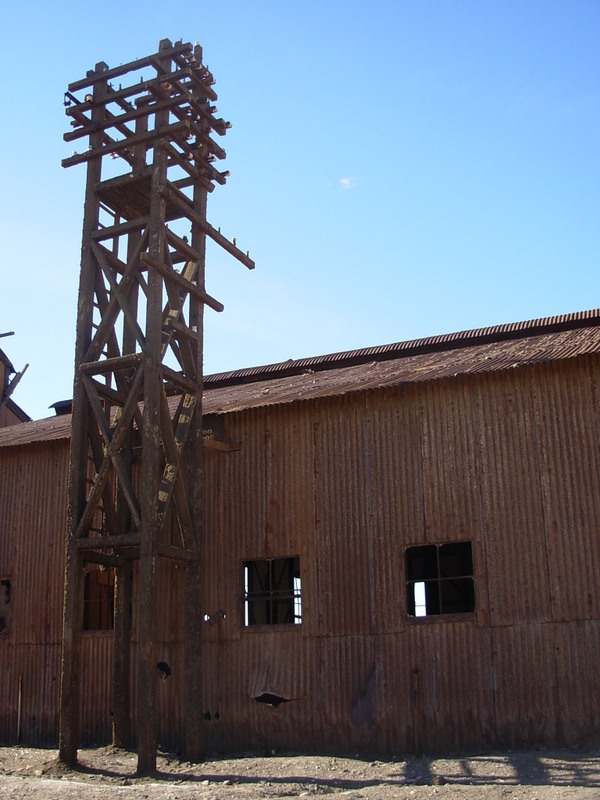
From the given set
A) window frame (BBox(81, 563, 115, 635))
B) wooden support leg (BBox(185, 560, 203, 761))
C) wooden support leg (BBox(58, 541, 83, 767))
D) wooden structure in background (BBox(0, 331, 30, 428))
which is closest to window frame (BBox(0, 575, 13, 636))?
window frame (BBox(81, 563, 115, 635))

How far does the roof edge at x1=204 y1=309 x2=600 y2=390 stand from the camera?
20.3 meters

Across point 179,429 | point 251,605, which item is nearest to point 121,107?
point 179,429

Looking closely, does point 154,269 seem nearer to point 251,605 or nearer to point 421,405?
point 421,405

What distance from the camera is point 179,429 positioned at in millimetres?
16266

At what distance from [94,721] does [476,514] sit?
330 inches

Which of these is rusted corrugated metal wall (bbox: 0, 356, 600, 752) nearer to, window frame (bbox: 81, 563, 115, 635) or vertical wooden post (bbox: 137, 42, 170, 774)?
window frame (bbox: 81, 563, 115, 635)

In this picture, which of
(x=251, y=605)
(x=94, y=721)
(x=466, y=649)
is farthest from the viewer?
(x=251, y=605)

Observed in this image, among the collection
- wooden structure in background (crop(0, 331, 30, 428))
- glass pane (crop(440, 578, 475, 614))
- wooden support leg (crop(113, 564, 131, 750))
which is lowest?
wooden support leg (crop(113, 564, 131, 750))

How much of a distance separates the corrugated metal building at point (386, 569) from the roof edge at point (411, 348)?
260 cm

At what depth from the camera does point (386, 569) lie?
602 inches

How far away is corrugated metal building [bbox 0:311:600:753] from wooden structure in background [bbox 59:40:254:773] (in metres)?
0.91

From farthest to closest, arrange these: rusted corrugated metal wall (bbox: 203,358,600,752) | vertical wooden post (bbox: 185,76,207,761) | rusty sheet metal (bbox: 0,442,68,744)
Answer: rusty sheet metal (bbox: 0,442,68,744) → vertical wooden post (bbox: 185,76,207,761) → rusted corrugated metal wall (bbox: 203,358,600,752)

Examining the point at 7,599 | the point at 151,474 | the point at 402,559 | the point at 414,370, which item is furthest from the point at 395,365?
the point at 7,599

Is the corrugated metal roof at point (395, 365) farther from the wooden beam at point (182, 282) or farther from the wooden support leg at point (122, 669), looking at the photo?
the wooden support leg at point (122, 669)
